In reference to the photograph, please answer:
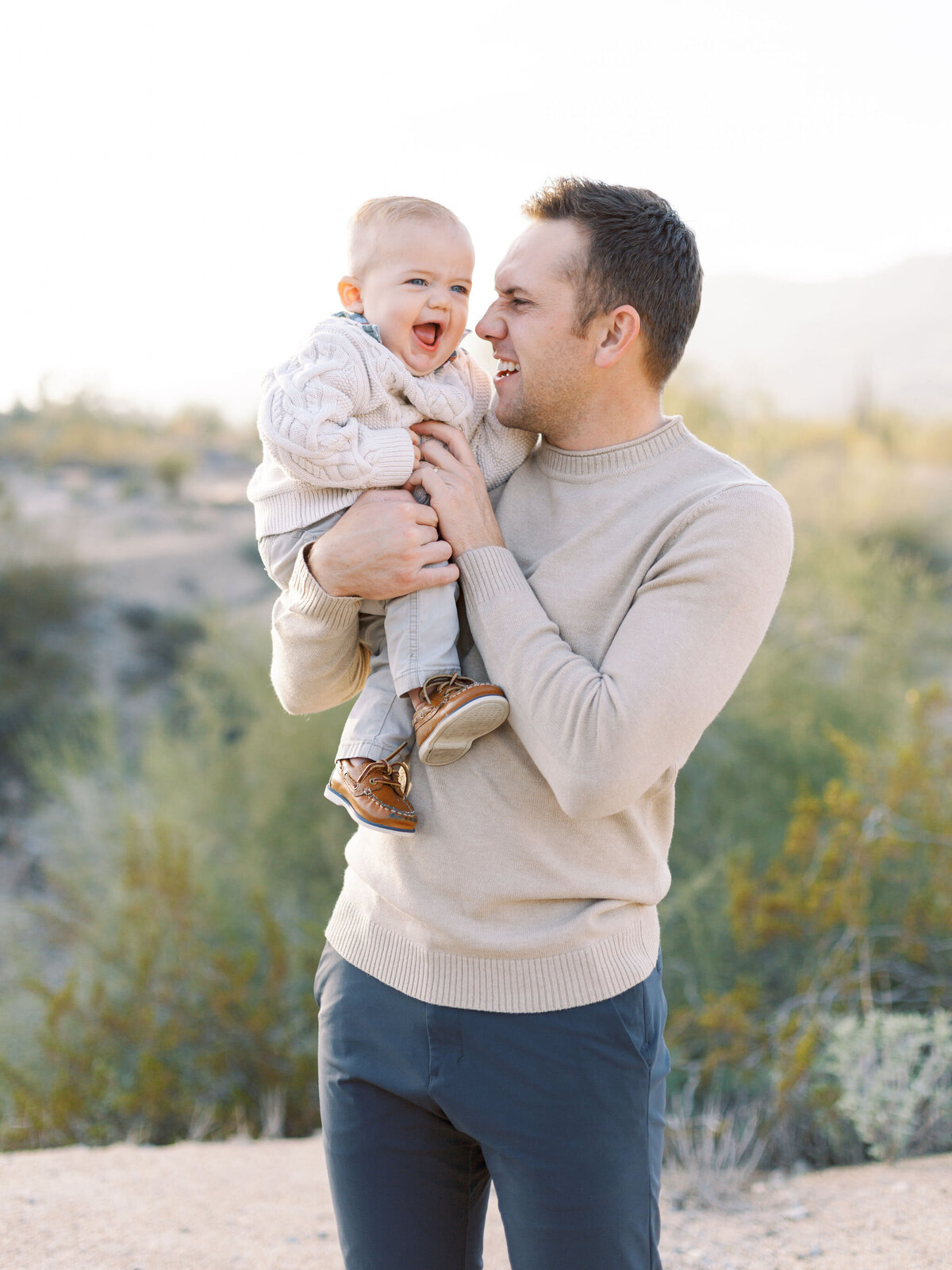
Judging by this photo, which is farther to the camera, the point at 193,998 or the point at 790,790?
the point at 790,790

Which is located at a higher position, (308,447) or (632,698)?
(308,447)

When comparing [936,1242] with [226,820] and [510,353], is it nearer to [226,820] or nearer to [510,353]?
[510,353]

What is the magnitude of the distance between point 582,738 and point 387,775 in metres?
0.42

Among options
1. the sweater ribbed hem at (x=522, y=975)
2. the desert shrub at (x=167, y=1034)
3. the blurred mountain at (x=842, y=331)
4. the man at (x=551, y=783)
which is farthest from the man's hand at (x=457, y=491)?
the blurred mountain at (x=842, y=331)

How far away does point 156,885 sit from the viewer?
501 cm

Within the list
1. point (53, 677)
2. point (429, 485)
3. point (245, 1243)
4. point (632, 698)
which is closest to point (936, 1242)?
point (245, 1243)

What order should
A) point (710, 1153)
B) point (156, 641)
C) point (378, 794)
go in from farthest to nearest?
1. point (156, 641)
2. point (710, 1153)
3. point (378, 794)

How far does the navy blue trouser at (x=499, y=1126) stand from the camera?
150cm

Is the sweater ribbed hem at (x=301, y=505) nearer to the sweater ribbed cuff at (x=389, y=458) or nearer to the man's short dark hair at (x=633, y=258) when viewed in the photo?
the sweater ribbed cuff at (x=389, y=458)

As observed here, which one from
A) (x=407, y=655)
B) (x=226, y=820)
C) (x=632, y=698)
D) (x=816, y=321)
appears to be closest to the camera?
(x=632, y=698)

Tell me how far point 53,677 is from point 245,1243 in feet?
26.8

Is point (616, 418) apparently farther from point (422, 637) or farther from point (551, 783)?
point (551, 783)

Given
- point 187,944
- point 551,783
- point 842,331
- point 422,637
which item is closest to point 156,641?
point 187,944

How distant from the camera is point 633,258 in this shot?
1.69m
